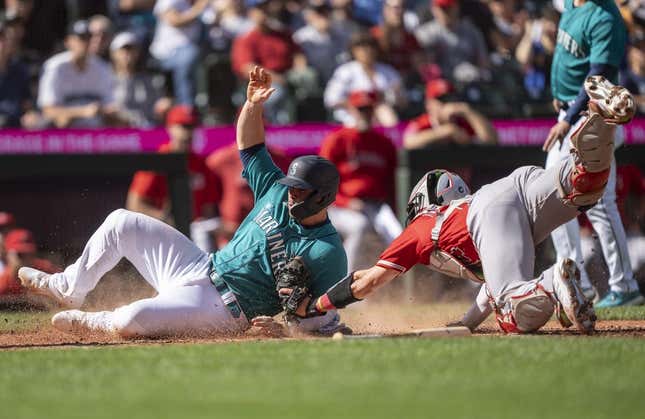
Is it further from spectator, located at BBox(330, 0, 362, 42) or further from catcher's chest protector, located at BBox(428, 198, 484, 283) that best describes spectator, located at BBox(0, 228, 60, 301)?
spectator, located at BBox(330, 0, 362, 42)

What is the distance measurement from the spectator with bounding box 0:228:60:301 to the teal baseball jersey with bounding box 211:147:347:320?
360 cm

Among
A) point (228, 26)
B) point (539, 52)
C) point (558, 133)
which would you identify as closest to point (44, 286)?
point (558, 133)

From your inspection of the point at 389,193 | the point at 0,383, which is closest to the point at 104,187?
the point at 389,193

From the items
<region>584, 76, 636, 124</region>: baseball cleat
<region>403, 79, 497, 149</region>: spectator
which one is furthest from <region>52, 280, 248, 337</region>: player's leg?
<region>403, 79, 497, 149</region>: spectator

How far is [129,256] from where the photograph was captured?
26.7ft

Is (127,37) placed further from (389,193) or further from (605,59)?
(605,59)

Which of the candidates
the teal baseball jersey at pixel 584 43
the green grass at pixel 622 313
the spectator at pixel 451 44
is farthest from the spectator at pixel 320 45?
the green grass at pixel 622 313

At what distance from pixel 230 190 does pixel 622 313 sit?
4509 millimetres

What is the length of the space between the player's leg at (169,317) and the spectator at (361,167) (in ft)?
14.0

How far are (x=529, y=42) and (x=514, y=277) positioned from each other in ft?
27.3

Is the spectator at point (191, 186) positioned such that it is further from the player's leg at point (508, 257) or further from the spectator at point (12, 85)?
the player's leg at point (508, 257)

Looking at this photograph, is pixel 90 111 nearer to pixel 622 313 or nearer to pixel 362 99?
pixel 362 99

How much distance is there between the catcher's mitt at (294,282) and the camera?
24.8 ft

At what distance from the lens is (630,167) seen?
12.6 metres
